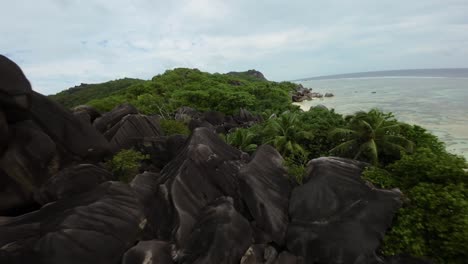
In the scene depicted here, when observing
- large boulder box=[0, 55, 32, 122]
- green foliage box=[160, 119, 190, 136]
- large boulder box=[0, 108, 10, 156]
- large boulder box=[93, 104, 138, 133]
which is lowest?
green foliage box=[160, 119, 190, 136]

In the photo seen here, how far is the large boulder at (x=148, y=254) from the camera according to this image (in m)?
10.1

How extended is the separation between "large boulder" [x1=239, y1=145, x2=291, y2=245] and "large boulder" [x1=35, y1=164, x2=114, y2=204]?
7370 mm

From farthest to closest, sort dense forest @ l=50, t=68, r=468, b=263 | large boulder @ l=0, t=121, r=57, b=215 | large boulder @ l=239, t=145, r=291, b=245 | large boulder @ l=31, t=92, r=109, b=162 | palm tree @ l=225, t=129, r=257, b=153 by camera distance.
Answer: palm tree @ l=225, t=129, r=257, b=153
large boulder @ l=31, t=92, r=109, b=162
large boulder @ l=239, t=145, r=291, b=245
large boulder @ l=0, t=121, r=57, b=215
dense forest @ l=50, t=68, r=468, b=263

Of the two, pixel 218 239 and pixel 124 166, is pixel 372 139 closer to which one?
pixel 218 239

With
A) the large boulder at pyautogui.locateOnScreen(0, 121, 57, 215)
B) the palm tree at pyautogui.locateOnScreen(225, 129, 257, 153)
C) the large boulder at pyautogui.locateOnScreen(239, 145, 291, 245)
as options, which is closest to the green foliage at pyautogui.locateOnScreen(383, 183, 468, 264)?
the large boulder at pyautogui.locateOnScreen(239, 145, 291, 245)

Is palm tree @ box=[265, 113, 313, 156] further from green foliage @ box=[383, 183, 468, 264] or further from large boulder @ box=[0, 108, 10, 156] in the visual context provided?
large boulder @ box=[0, 108, 10, 156]

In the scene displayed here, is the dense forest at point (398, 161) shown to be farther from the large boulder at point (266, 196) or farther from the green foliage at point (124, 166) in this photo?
the large boulder at point (266, 196)

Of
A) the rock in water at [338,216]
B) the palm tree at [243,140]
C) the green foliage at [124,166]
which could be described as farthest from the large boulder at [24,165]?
the palm tree at [243,140]

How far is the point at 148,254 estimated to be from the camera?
33.3ft

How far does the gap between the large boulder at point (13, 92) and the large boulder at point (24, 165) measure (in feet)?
1.72

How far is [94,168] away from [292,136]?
14.1 meters

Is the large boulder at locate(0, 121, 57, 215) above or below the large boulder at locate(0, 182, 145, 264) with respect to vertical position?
above

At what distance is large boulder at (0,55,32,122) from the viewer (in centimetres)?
1199

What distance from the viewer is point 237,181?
13320 millimetres
